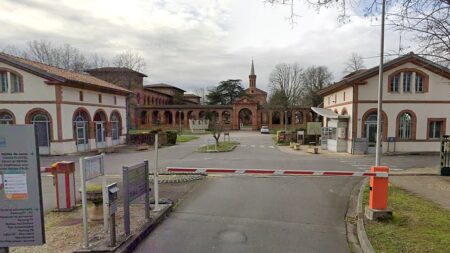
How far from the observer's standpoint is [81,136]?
71.8 feet

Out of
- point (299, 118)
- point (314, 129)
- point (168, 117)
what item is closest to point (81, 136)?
point (314, 129)

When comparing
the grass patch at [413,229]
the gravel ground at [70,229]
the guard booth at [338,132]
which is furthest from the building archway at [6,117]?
the guard booth at [338,132]

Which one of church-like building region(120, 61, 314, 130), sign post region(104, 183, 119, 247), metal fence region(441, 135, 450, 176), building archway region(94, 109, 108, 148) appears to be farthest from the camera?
church-like building region(120, 61, 314, 130)

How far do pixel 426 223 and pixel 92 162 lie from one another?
681 cm

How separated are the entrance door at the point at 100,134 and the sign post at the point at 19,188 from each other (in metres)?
21.4

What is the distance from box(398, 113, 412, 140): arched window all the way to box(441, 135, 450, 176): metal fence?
30.4ft

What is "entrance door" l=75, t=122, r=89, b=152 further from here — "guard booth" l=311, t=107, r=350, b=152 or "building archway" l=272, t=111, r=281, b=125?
"building archway" l=272, t=111, r=281, b=125

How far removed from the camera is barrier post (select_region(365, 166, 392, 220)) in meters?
5.92

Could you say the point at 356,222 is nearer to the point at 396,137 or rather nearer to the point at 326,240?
the point at 326,240

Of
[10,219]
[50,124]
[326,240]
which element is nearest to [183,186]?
[326,240]

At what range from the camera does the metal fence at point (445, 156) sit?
1159 centimetres

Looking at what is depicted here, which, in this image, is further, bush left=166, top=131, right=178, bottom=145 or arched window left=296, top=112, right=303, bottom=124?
arched window left=296, top=112, right=303, bottom=124

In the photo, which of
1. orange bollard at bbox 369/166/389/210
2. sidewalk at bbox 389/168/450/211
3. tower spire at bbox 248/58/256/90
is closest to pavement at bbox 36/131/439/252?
orange bollard at bbox 369/166/389/210

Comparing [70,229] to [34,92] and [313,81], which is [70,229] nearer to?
[34,92]
